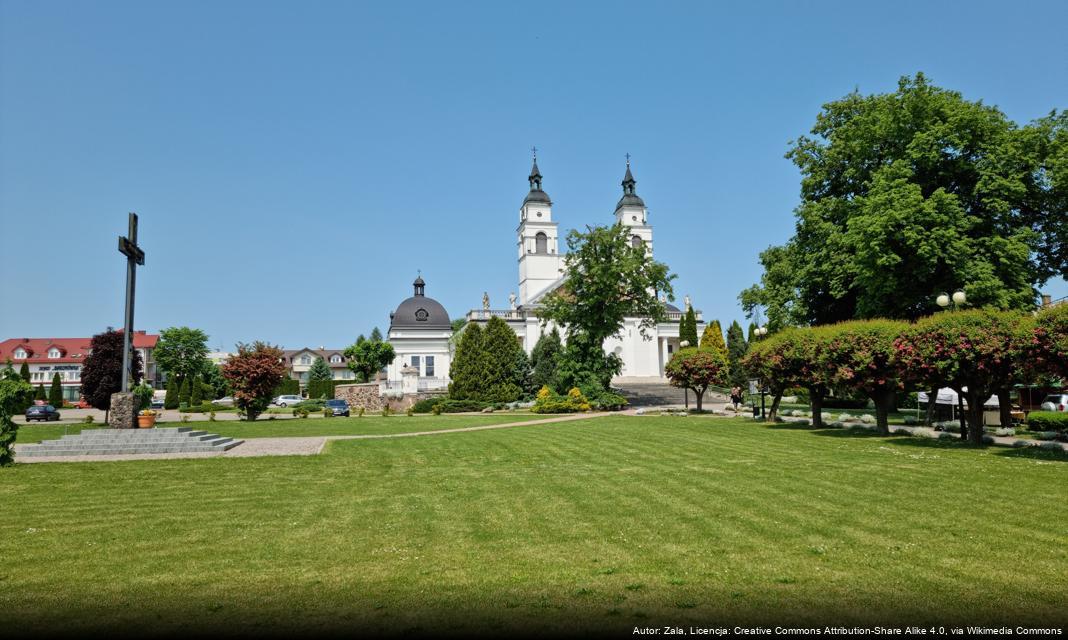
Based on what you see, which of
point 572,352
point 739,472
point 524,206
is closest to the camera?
point 739,472

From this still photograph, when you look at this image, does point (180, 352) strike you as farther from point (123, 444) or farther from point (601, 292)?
point (123, 444)

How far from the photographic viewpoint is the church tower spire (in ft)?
258

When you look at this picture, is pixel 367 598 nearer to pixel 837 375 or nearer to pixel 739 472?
pixel 739 472

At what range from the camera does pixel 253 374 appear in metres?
35.6

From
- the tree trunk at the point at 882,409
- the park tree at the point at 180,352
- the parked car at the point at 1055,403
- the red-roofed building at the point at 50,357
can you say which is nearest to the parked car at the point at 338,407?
the tree trunk at the point at 882,409

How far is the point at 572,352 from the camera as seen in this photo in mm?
45562

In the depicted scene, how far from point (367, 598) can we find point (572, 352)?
1557 inches

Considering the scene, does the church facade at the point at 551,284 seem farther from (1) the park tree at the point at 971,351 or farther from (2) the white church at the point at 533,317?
(1) the park tree at the point at 971,351

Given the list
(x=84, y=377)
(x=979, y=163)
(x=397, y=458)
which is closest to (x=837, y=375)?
(x=979, y=163)

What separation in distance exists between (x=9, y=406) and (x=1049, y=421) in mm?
28800

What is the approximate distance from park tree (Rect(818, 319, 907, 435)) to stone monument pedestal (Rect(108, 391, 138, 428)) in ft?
69.5

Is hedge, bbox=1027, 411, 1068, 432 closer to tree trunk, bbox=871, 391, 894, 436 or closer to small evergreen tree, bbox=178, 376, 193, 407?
tree trunk, bbox=871, 391, 894, 436

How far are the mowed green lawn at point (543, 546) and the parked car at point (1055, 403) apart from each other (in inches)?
957

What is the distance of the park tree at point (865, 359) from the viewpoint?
19.8 meters
